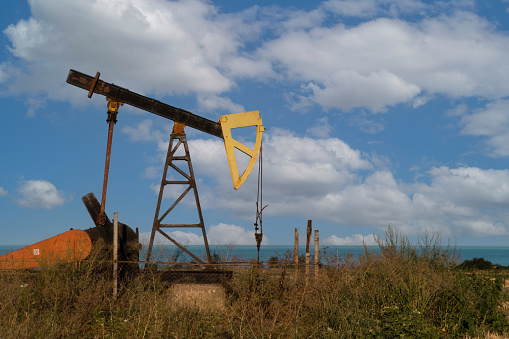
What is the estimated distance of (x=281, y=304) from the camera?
326 inches

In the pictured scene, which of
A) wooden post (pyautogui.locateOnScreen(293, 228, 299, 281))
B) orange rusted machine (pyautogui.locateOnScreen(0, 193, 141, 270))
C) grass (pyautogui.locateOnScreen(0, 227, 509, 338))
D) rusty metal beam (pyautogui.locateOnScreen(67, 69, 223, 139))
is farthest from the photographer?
rusty metal beam (pyautogui.locateOnScreen(67, 69, 223, 139))

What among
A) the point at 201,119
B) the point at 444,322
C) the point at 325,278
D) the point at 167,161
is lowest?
the point at 444,322

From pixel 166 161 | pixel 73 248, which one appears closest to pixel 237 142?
pixel 166 161

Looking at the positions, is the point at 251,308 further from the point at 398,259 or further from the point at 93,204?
the point at 93,204

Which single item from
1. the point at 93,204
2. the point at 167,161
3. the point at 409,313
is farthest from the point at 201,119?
the point at 409,313

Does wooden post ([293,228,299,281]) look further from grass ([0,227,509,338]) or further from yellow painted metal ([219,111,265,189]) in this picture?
yellow painted metal ([219,111,265,189])

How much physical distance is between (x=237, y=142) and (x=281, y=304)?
4.85 metres

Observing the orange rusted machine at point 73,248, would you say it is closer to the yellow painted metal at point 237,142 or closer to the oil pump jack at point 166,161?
the oil pump jack at point 166,161

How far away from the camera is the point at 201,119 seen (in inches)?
475

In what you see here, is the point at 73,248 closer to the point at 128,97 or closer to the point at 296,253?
the point at 128,97

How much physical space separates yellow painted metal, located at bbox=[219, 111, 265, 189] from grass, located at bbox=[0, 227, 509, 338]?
106 inches

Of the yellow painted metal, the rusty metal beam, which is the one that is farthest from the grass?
the rusty metal beam

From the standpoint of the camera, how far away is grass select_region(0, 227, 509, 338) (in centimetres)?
702

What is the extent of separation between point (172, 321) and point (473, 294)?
522cm
